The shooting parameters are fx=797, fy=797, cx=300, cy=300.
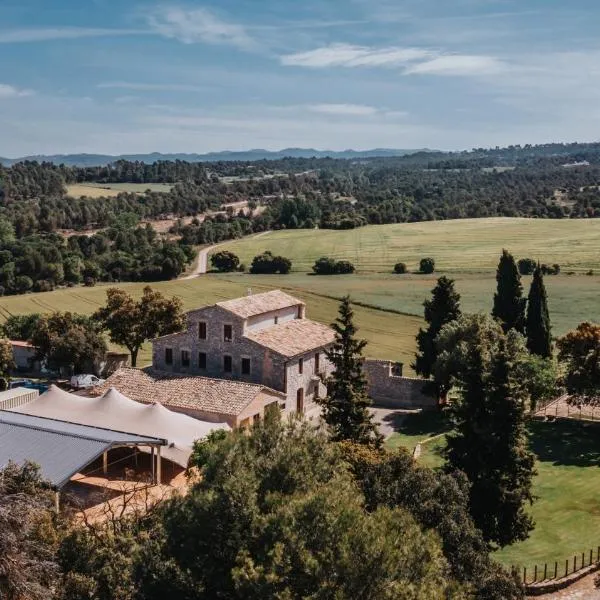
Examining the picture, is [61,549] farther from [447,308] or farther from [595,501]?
[447,308]

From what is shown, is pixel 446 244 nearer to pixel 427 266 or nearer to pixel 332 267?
pixel 427 266

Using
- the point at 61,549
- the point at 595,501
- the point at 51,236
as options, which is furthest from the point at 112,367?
the point at 51,236

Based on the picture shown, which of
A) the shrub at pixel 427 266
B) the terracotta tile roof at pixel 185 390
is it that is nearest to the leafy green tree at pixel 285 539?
the terracotta tile roof at pixel 185 390

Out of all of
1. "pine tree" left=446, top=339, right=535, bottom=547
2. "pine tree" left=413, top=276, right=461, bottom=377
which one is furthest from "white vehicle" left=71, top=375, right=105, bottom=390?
"pine tree" left=446, top=339, right=535, bottom=547

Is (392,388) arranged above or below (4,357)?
below

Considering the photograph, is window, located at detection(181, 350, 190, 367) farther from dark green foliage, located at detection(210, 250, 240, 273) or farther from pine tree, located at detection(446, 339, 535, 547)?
dark green foliage, located at detection(210, 250, 240, 273)

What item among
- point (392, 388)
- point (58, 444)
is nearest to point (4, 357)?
point (58, 444)

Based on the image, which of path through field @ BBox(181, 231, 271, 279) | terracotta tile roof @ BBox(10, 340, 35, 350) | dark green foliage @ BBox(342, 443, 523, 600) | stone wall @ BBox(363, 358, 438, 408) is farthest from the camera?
path through field @ BBox(181, 231, 271, 279)
